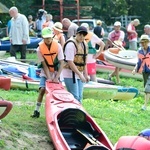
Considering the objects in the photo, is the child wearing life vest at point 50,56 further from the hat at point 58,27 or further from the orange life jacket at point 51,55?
the hat at point 58,27

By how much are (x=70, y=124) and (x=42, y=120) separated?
94 centimetres

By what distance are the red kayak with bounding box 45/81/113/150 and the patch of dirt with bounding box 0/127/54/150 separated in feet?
0.73

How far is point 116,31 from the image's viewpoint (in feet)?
62.3

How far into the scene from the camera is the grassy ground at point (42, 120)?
8.25 metres

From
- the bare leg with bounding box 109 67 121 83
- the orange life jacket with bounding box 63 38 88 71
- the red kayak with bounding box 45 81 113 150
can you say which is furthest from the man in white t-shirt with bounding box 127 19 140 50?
the red kayak with bounding box 45 81 113 150

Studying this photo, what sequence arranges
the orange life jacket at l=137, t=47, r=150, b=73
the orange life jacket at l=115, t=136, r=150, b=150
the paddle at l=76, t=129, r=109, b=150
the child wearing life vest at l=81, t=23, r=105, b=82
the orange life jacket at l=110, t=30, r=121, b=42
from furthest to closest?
the orange life jacket at l=110, t=30, r=121, b=42, the child wearing life vest at l=81, t=23, r=105, b=82, the orange life jacket at l=137, t=47, r=150, b=73, the paddle at l=76, t=129, r=109, b=150, the orange life jacket at l=115, t=136, r=150, b=150

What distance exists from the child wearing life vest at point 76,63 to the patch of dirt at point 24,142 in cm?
145

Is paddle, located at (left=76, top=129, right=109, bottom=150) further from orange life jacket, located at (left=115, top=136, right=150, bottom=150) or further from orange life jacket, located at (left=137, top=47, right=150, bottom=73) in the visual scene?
orange life jacket, located at (left=137, top=47, right=150, bottom=73)

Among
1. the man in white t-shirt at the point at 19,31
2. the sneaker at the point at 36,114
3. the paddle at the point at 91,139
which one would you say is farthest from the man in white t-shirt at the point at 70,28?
the paddle at the point at 91,139

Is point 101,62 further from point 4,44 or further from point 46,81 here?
point 46,81

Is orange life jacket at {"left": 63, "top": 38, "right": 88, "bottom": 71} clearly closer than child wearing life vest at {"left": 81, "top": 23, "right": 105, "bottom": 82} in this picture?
Yes

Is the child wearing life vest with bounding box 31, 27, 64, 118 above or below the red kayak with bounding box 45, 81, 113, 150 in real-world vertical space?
above

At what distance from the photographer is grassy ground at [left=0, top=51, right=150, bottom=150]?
27.1 ft

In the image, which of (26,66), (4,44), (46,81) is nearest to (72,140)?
(46,81)
